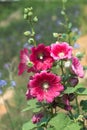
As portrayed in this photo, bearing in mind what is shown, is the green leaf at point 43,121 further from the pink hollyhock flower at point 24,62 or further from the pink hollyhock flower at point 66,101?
the pink hollyhock flower at point 24,62

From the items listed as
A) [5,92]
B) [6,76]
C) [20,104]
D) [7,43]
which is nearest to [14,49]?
[7,43]

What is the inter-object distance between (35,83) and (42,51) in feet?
0.74

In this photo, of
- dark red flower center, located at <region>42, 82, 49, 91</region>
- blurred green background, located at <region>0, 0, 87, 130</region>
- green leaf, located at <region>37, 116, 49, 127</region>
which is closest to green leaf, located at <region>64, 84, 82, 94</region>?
dark red flower center, located at <region>42, 82, 49, 91</region>

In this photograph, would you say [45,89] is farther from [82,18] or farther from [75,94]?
[82,18]

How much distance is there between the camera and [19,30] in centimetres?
1605

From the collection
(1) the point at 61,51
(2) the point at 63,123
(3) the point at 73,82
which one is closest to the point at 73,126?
(2) the point at 63,123

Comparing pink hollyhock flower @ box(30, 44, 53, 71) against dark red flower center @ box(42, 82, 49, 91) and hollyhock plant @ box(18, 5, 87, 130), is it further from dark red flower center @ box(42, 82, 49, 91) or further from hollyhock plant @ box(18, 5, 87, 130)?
dark red flower center @ box(42, 82, 49, 91)

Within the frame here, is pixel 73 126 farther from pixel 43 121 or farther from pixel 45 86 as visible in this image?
pixel 45 86

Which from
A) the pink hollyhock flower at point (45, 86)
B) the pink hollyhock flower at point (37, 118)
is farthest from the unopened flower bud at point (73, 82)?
the pink hollyhock flower at point (37, 118)

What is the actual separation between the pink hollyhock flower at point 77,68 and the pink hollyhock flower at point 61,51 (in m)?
0.09

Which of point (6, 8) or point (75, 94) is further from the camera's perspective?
→ point (6, 8)

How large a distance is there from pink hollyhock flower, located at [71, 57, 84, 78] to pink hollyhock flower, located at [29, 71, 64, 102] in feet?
0.42

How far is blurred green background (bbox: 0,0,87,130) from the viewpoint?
713 centimetres

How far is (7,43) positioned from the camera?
13.6 metres
